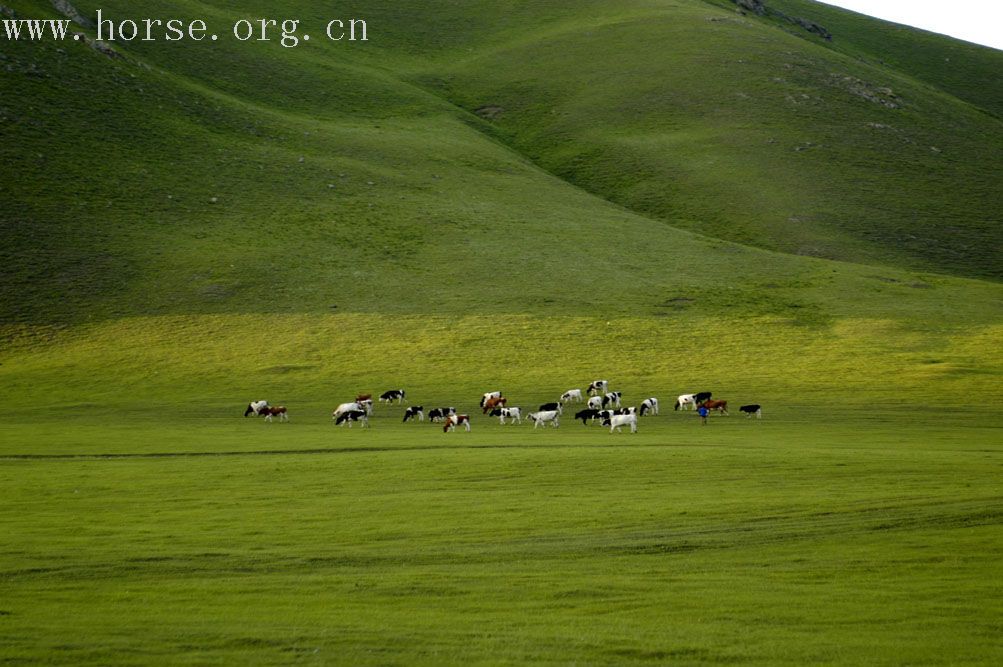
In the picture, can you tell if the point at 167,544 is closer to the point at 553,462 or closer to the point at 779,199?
the point at 553,462

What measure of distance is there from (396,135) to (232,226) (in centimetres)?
3042

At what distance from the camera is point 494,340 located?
53.9 m

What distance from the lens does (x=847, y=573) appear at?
15.9m

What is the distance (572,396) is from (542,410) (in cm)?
396

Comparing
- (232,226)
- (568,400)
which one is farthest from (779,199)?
(568,400)

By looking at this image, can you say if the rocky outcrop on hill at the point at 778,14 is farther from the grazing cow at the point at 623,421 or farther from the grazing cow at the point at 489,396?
the grazing cow at the point at 623,421

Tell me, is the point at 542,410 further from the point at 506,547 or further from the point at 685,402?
the point at 506,547

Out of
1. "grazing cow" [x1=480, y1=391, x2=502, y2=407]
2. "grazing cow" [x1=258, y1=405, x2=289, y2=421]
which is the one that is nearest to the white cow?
"grazing cow" [x1=480, y1=391, x2=502, y2=407]

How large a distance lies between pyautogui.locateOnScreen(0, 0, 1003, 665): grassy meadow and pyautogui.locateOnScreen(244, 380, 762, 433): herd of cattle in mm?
833

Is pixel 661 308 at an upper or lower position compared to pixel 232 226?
lower

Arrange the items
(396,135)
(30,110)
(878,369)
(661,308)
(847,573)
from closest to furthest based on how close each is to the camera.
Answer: (847,573) < (878,369) < (661,308) < (30,110) < (396,135)

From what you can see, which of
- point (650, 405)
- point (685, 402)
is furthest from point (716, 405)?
point (650, 405)

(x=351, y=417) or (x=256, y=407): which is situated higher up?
(x=256, y=407)

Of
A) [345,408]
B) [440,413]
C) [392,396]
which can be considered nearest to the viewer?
[345,408]
